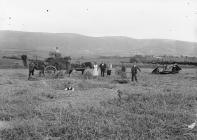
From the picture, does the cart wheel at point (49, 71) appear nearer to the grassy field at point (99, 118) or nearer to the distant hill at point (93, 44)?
the grassy field at point (99, 118)

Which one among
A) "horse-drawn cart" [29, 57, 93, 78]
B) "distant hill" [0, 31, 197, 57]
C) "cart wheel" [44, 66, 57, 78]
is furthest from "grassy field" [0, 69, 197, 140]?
"distant hill" [0, 31, 197, 57]

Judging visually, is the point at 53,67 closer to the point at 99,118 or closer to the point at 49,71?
the point at 49,71

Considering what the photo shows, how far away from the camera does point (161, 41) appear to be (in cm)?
17625

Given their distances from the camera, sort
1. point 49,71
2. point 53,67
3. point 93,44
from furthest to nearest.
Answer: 1. point 93,44
2. point 53,67
3. point 49,71

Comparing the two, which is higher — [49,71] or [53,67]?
[53,67]

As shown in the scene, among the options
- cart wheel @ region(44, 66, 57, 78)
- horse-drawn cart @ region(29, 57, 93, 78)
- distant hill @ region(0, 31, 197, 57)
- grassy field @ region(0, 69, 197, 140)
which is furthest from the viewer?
distant hill @ region(0, 31, 197, 57)

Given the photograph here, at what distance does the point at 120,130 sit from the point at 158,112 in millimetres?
2648

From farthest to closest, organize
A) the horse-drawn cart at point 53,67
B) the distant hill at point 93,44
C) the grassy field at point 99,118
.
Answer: the distant hill at point 93,44
the horse-drawn cart at point 53,67
the grassy field at point 99,118

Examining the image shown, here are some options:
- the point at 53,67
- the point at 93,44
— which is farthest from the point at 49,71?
the point at 93,44

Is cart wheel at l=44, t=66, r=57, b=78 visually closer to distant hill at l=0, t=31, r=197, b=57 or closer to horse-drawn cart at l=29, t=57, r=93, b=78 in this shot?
horse-drawn cart at l=29, t=57, r=93, b=78

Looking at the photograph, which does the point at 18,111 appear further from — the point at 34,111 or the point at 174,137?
the point at 174,137

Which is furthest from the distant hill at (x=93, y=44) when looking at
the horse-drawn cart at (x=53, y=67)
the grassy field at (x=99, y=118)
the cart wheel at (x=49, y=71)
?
the grassy field at (x=99, y=118)

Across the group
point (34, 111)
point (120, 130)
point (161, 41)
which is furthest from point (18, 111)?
point (161, 41)

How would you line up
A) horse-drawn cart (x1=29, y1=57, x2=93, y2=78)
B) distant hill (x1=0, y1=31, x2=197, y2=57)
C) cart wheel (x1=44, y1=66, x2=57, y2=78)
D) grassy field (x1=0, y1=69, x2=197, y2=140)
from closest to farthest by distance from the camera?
grassy field (x1=0, y1=69, x2=197, y2=140), horse-drawn cart (x1=29, y1=57, x2=93, y2=78), cart wheel (x1=44, y1=66, x2=57, y2=78), distant hill (x1=0, y1=31, x2=197, y2=57)
